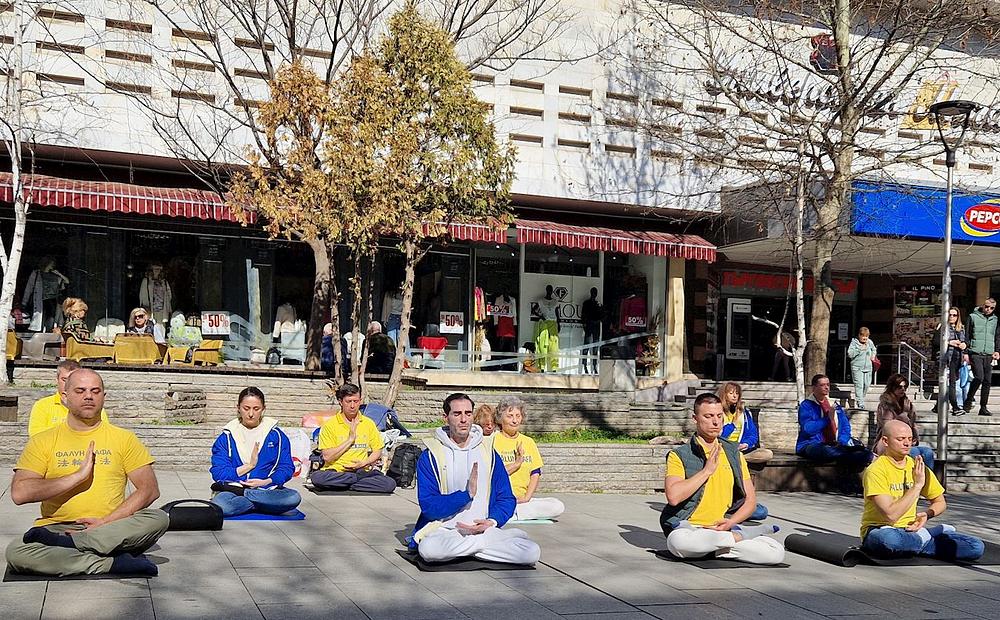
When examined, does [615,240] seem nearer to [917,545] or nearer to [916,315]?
[916,315]

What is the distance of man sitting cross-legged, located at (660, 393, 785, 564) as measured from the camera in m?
7.37

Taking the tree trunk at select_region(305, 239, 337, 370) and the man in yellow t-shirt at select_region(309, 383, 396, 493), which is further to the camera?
the tree trunk at select_region(305, 239, 337, 370)

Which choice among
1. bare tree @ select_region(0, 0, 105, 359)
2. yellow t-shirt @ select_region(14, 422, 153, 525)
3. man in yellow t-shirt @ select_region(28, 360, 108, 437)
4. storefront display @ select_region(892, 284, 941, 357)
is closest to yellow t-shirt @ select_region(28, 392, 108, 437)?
man in yellow t-shirt @ select_region(28, 360, 108, 437)

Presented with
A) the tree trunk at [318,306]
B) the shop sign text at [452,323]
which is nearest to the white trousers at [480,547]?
the tree trunk at [318,306]

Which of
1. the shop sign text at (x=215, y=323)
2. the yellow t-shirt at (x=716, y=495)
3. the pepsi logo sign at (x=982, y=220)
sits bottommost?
the yellow t-shirt at (x=716, y=495)

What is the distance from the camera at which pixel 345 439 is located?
10.9 meters

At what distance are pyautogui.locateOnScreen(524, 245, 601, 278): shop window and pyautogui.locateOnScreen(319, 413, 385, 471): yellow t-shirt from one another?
42.7ft

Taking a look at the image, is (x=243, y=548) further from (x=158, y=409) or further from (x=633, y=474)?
(x=158, y=409)

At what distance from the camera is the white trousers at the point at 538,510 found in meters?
9.43

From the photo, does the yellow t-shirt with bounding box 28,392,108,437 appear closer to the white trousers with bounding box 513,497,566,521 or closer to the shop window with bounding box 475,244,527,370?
the white trousers with bounding box 513,497,566,521

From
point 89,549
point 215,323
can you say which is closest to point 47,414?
point 89,549

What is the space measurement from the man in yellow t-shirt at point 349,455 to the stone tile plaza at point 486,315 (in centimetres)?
4

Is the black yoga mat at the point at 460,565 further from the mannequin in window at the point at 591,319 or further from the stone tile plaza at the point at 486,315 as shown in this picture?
the mannequin in window at the point at 591,319

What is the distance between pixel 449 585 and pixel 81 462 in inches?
96.4
